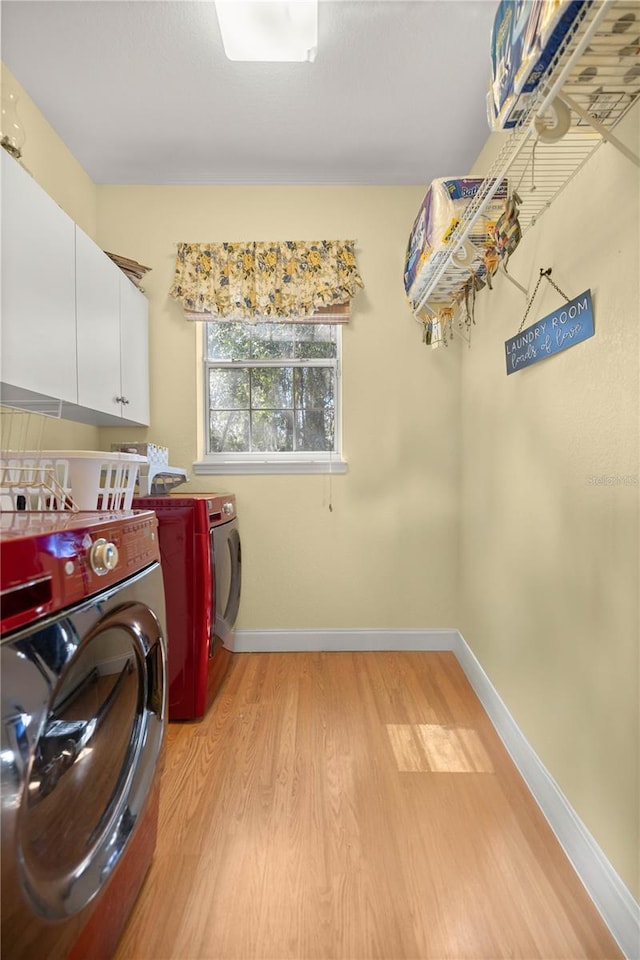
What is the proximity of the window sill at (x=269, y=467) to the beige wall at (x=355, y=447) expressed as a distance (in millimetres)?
48

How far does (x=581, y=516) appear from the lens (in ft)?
4.46

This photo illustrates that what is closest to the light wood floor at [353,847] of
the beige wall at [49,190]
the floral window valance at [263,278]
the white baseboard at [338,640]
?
the white baseboard at [338,640]

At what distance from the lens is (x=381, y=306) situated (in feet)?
9.15

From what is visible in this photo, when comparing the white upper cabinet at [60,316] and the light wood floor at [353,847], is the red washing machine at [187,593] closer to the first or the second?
the light wood floor at [353,847]

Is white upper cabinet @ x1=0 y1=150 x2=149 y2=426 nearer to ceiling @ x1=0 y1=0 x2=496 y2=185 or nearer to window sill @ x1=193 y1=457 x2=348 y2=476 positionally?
window sill @ x1=193 y1=457 x2=348 y2=476

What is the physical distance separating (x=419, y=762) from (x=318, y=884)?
24.3 inches

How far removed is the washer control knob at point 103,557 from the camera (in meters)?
0.83

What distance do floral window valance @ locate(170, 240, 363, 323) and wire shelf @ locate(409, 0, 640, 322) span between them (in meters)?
1.14

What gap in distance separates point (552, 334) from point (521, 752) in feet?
4.67

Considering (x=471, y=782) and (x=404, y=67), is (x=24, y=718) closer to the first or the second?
(x=471, y=782)

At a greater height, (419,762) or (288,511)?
(288,511)

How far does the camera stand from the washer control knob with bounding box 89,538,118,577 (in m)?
0.83

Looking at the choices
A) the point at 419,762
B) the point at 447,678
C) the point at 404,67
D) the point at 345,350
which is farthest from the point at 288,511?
the point at 404,67

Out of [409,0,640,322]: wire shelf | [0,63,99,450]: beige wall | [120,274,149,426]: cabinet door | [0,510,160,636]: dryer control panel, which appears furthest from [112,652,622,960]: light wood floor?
[409,0,640,322]: wire shelf
